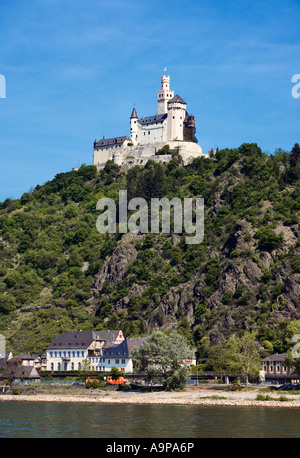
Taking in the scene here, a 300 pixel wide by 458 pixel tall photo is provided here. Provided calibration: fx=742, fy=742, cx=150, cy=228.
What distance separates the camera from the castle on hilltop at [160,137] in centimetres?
15950

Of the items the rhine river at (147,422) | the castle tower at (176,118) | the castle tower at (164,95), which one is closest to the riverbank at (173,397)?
the rhine river at (147,422)

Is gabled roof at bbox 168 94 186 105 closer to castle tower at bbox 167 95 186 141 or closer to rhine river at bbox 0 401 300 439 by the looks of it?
castle tower at bbox 167 95 186 141

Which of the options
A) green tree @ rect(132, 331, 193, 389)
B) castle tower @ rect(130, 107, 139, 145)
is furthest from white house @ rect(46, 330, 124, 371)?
castle tower @ rect(130, 107, 139, 145)

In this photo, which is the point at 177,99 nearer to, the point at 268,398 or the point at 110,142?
the point at 110,142

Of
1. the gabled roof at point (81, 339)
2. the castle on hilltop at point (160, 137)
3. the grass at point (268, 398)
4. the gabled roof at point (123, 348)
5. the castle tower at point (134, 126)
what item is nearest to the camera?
the grass at point (268, 398)

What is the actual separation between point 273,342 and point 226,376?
10218 mm

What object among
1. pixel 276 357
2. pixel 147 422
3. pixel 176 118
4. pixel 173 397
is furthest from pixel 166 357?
pixel 176 118

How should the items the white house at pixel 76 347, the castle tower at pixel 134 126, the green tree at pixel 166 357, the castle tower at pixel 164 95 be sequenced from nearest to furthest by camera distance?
the green tree at pixel 166 357
the white house at pixel 76 347
the castle tower at pixel 164 95
the castle tower at pixel 134 126

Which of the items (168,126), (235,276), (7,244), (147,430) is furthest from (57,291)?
(147,430)

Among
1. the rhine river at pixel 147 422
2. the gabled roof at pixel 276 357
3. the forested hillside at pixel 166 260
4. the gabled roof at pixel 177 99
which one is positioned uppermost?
the gabled roof at pixel 177 99

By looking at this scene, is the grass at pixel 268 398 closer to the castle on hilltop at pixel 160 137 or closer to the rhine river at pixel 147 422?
the rhine river at pixel 147 422

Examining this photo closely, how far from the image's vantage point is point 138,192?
147 metres

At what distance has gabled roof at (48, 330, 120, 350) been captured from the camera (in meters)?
109

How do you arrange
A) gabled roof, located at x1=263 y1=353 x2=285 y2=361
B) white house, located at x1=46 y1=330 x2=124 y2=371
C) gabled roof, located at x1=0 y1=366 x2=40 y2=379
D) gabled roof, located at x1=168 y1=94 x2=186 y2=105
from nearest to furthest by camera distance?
gabled roof, located at x1=263 y1=353 x2=285 y2=361, gabled roof, located at x1=0 y1=366 x2=40 y2=379, white house, located at x1=46 y1=330 x2=124 y2=371, gabled roof, located at x1=168 y1=94 x2=186 y2=105
